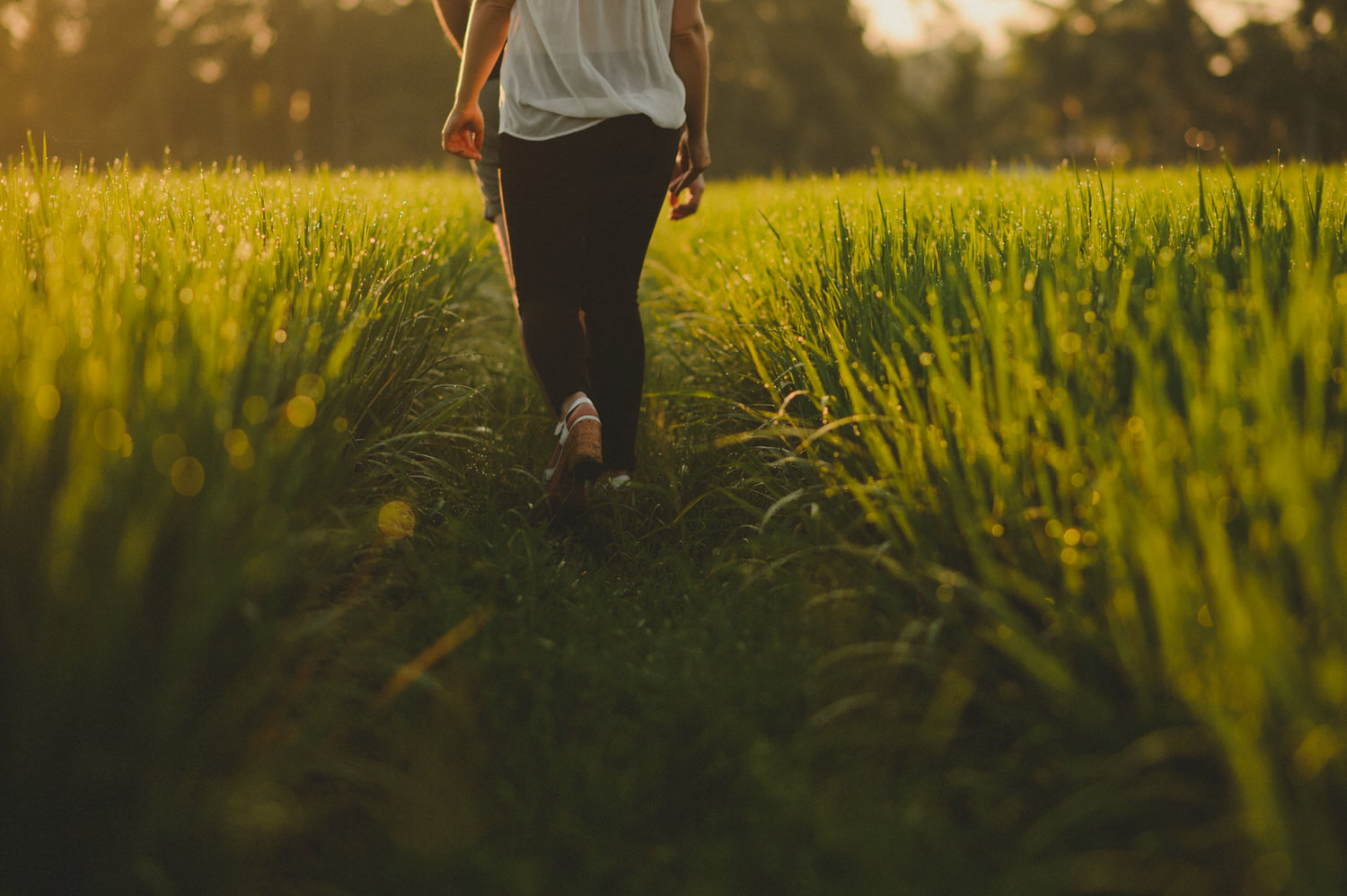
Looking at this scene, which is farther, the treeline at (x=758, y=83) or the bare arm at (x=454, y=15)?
the treeline at (x=758, y=83)

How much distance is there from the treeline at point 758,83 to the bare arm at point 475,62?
33.3 m

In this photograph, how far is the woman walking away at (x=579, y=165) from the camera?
2096 mm

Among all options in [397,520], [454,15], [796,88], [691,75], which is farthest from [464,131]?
[796,88]

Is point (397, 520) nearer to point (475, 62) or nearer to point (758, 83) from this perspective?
point (475, 62)

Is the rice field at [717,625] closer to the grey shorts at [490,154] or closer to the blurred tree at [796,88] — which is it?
the grey shorts at [490,154]

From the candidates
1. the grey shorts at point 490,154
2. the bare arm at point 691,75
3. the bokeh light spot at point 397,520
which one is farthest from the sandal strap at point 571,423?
the grey shorts at point 490,154

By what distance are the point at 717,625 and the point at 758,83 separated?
3920cm

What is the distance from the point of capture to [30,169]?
267 cm

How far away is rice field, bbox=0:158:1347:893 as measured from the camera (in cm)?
100

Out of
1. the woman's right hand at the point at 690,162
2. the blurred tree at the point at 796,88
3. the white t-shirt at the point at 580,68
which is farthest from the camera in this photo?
the blurred tree at the point at 796,88

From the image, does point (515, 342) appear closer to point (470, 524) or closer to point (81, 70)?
point (470, 524)

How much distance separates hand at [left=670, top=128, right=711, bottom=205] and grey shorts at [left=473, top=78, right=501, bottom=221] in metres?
0.67

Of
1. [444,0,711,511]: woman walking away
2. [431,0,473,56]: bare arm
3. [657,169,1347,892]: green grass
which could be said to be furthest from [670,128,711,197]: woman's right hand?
[431,0,473,56]: bare arm

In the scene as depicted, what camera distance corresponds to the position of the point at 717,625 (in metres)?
1.62
